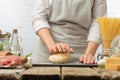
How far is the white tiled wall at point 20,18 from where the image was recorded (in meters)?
2.60

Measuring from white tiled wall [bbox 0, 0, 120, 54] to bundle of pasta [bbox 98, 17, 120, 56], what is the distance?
63.8 inches

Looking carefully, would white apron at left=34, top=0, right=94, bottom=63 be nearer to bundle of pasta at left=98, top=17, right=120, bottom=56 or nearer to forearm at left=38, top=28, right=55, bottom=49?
forearm at left=38, top=28, right=55, bottom=49

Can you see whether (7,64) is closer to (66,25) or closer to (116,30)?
(116,30)

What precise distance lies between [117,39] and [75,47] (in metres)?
0.60

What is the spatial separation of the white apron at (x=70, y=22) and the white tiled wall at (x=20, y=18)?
104 centimetres

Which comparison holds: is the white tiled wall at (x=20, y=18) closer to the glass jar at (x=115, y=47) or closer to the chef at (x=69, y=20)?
the chef at (x=69, y=20)

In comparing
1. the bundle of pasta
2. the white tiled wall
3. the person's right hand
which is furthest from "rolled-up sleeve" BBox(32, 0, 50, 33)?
the white tiled wall

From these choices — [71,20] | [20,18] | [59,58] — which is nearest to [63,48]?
[59,58]

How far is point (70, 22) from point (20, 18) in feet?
3.72

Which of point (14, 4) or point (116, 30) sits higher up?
point (14, 4)

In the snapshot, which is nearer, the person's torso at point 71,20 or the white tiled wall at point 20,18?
the person's torso at point 71,20

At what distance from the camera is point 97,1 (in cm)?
157

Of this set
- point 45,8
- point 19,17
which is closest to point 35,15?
point 45,8

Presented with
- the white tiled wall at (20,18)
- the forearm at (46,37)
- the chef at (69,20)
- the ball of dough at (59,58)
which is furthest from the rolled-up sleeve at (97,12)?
the white tiled wall at (20,18)
